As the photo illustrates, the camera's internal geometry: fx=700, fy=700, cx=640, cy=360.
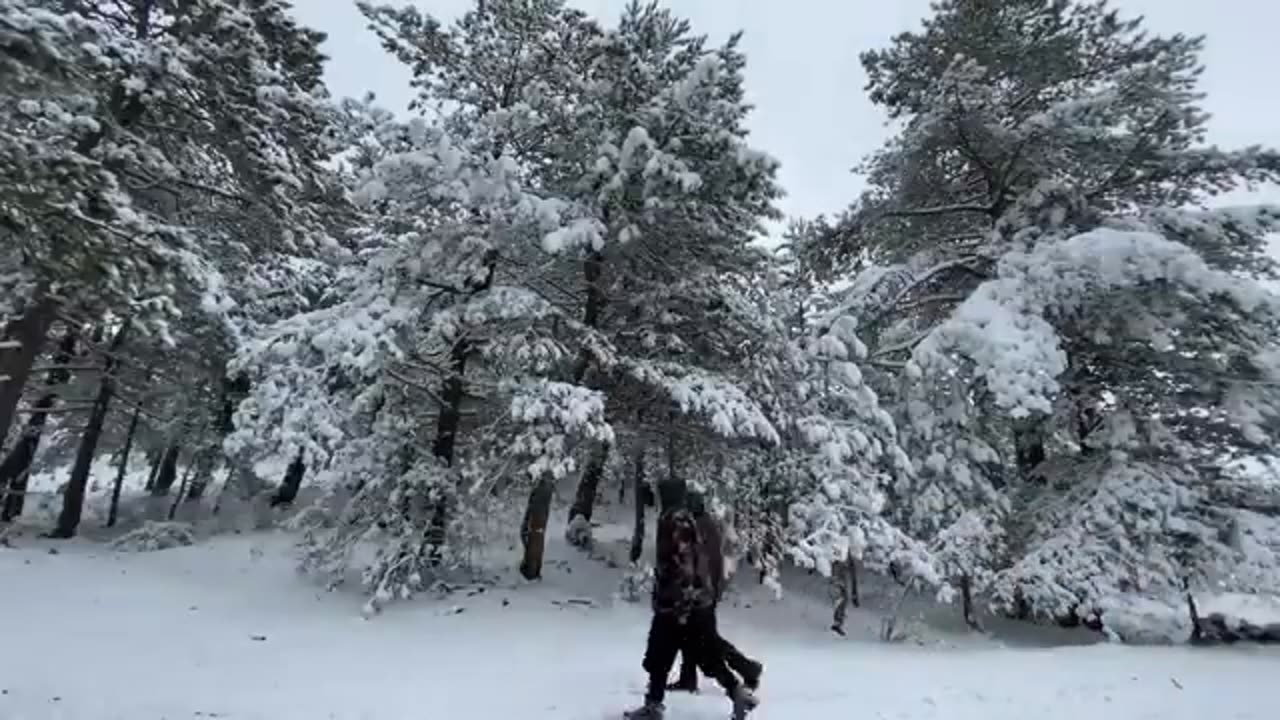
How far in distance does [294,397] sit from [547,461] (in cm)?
319

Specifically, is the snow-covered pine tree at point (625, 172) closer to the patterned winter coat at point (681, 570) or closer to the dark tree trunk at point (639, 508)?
the dark tree trunk at point (639, 508)

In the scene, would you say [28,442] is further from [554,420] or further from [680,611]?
[680,611]

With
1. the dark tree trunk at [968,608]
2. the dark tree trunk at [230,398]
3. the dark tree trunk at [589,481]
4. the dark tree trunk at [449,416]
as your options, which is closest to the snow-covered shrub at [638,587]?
the dark tree trunk at [589,481]

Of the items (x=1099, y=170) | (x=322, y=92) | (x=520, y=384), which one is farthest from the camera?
(x=322, y=92)

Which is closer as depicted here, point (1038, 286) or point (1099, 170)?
point (1038, 286)

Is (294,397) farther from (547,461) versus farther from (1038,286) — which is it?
(1038,286)

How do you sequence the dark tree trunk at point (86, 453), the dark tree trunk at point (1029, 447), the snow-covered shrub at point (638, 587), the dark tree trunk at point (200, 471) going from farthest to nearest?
the dark tree trunk at point (200, 471) < the dark tree trunk at point (86, 453) < the dark tree trunk at point (1029, 447) < the snow-covered shrub at point (638, 587)

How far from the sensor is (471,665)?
7.04m

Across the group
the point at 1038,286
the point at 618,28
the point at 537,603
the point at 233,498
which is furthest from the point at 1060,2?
the point at 233,498

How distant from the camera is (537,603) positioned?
10062 millimetres

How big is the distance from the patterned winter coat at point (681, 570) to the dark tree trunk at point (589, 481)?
5021 mm

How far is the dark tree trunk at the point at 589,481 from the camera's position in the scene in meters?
11.2

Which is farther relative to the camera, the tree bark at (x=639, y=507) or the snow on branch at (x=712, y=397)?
the tree bark at (x=639, y=507)

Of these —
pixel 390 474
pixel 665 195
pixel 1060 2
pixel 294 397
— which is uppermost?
pixel 1060 2
